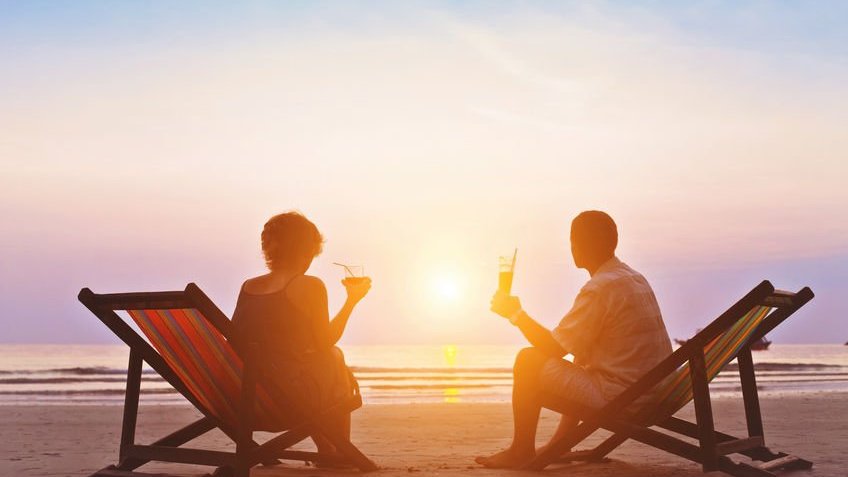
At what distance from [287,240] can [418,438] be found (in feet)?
11.1

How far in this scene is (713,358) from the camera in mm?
4883

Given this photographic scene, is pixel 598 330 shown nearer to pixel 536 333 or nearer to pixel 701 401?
pixel 536 333

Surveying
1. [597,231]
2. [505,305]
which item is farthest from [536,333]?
[597,231]

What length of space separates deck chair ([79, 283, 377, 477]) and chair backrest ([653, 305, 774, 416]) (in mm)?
1783

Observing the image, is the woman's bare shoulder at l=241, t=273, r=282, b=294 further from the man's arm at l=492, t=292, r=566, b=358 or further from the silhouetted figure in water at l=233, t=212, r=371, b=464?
the man's arm at l=492, t=292, r=566, b=358

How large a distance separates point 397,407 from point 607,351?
780cm

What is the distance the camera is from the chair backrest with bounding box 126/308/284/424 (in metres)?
4.46

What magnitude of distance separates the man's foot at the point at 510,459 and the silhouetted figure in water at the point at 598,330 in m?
0.44

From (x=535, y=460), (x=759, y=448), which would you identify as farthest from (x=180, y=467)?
(x=759, y=448)

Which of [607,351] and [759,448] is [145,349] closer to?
[607,351]

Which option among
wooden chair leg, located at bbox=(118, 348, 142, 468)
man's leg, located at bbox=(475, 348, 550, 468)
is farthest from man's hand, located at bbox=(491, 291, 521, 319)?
wooden chair leg, located at bbox=(118, 348, 142, 468)

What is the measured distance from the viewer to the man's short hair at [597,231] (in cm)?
500

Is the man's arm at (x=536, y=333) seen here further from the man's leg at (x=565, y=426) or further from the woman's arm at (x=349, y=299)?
the woman's arm at (x=349, y=299)

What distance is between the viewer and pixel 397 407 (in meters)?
12.4
